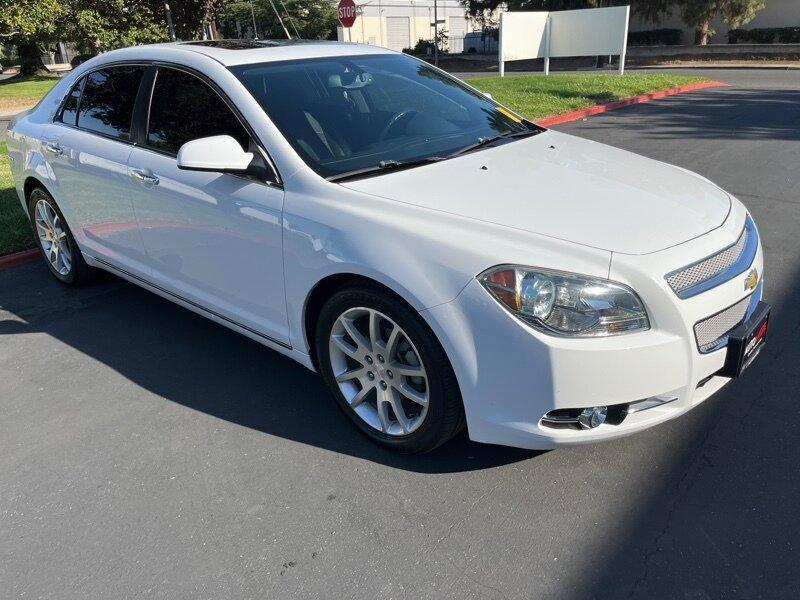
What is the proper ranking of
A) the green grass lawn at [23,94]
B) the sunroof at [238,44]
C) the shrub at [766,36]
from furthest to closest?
the shrub at [766,36] < the green grass lawn at [23,94] < the sunroof at [238,44]

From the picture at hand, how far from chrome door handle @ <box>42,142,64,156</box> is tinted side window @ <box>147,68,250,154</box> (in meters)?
1.05

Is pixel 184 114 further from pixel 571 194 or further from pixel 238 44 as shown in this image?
pixel 571 194

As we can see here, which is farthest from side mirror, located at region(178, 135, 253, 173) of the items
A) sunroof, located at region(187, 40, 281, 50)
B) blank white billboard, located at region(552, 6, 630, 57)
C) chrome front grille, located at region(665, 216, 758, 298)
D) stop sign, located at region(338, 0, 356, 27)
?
blank white billboard, located at region(552, 6, 630, 57)

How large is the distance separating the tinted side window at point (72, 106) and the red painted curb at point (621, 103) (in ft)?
26.3

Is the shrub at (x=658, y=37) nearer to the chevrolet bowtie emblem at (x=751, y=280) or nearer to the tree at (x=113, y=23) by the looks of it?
the tree at (x=113, y=23)

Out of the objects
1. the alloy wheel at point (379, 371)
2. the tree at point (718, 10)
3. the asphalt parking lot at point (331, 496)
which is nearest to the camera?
the asphalt parking lot at point (331, 496)

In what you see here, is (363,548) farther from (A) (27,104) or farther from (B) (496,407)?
(A) (27,104)

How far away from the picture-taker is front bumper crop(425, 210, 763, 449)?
7.74 ft

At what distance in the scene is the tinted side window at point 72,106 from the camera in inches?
179

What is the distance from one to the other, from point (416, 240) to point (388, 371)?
24.3 inches

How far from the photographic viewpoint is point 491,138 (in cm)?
366

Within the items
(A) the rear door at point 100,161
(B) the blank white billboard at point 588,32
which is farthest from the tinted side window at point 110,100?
(B) the blank white billboard at point 588,32

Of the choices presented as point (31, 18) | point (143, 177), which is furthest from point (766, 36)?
point (143, 177)

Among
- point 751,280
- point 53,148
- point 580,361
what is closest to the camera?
point 580,361
